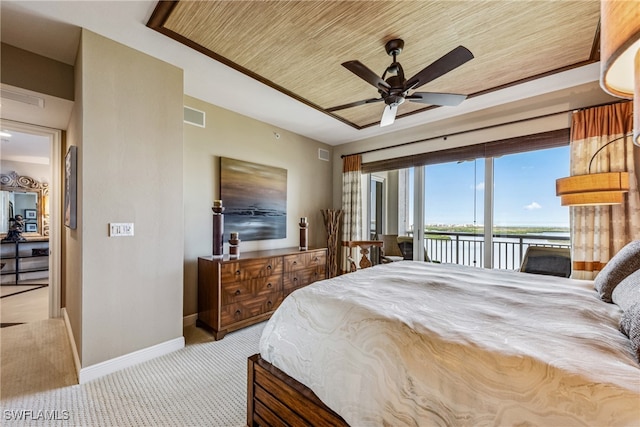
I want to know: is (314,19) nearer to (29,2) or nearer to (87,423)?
(29,2)

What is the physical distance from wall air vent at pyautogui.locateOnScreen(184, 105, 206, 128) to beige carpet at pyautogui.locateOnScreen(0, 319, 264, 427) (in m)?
2.58

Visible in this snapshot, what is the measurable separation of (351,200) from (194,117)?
2.84m

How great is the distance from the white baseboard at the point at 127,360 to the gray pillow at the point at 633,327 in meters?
3.21

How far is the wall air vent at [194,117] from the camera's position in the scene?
10.8 ft

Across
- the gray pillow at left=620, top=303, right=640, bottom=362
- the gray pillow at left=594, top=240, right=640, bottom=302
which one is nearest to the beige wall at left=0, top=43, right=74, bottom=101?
the gray pillow at left=620, top=303, right=640, bottom=362

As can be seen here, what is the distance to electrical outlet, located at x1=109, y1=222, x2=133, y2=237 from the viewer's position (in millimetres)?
2311

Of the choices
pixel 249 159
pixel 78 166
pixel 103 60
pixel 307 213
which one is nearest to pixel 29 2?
pixel 103 60

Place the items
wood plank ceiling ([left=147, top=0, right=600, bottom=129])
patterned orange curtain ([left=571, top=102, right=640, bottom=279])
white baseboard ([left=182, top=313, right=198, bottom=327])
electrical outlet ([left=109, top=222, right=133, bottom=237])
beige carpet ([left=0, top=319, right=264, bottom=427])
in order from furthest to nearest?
white baseboard ([left=182, top=313, right=198, bottom=327]) → patterned orange curtain ([left=571, top=102, right=640, bottom=279]) → electrical outlet ([left=109, top=222, right=133, bottom=237]) → wood plank ceiling ([left=147, top=0, right=600, bottom=129]) → beige carpet ([left=0, top=319, right=264, bottom=427])

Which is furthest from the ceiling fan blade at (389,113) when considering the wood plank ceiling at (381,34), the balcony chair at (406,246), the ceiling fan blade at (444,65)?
the balcony chair at (406,246)

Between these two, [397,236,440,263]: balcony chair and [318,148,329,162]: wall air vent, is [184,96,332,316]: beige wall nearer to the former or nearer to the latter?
[318,148,329,162]: wall air vent

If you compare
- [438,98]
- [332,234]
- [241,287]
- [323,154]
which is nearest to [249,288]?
[241,287]

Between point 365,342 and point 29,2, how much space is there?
3.14m

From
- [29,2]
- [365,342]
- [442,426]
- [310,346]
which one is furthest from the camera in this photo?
[29,2]

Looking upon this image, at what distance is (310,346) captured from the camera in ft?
4.85
